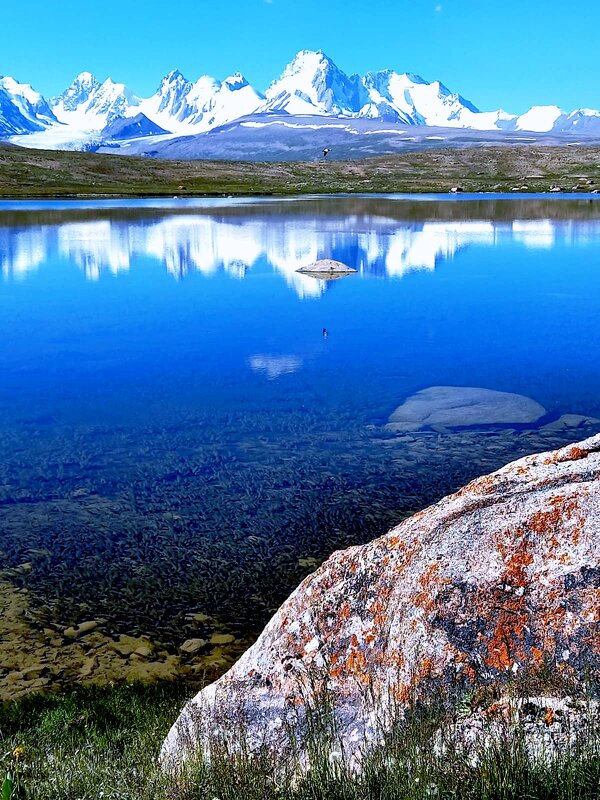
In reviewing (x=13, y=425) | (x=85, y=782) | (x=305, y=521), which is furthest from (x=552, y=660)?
(x=13, y=425)

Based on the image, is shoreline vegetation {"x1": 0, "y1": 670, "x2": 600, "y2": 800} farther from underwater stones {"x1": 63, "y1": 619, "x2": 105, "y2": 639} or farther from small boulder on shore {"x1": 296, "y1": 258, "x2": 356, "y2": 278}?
small boulder on shore {"x1": 296, "y1": 258, "x2": 356, "y2": 278}

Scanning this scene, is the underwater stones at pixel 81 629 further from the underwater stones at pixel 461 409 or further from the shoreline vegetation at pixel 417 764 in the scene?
A: the underwater stones at pixel 461 409

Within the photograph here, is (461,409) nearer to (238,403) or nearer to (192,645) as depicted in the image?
(238,403)

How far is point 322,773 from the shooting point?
5.96 meters

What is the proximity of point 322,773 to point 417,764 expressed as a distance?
0.76m

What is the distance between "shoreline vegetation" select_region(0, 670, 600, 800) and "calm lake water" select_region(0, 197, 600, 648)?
17.3 feet

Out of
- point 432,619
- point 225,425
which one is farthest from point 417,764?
point 225,425

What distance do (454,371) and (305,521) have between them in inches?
571

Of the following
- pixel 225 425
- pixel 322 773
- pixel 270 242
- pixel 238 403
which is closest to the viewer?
pixel 322 773

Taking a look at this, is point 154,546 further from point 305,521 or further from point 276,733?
point 276,733

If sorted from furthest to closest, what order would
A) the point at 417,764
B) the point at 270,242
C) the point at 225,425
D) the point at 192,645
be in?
the point at 270,242, the point at 225,425, the point at 192,645, the point at 417,764

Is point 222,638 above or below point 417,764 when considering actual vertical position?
below

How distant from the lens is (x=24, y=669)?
11164 millimetres

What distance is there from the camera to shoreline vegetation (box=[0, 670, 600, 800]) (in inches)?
216
